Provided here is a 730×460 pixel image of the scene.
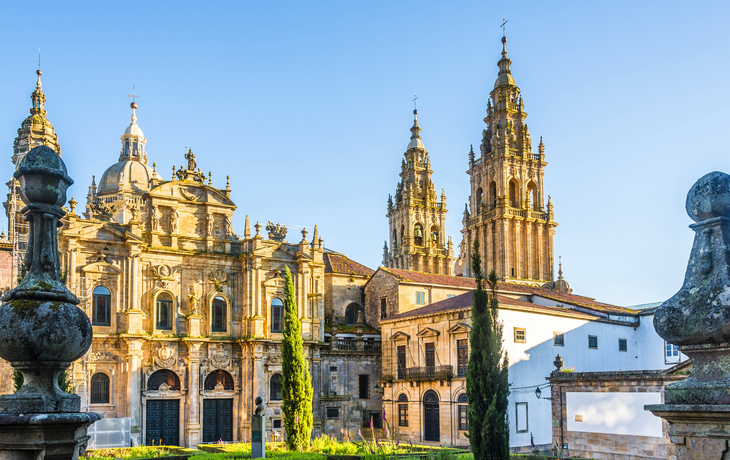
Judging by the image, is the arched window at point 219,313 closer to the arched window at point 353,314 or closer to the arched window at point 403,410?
the arched window at point 353,314

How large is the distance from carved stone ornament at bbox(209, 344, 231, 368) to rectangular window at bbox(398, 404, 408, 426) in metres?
10.3

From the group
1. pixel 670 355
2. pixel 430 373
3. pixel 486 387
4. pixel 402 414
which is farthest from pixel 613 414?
pixel 402 414

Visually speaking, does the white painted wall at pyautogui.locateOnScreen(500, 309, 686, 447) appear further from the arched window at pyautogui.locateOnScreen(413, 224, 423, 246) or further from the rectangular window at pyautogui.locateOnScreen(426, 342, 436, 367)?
the arched window at pyautogui.locateOnScreen(413, 224, 423, 246)

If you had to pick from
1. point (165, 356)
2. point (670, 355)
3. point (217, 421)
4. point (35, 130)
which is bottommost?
point (217, 421)

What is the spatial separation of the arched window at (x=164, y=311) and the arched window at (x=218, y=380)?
3.67m

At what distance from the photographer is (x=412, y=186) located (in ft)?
262

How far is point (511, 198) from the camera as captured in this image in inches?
2854

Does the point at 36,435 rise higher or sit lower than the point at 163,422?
higher

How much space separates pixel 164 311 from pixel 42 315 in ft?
111

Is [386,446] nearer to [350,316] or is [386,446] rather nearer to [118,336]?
[118,336]

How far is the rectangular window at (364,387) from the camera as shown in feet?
144

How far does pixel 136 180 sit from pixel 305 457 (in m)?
43.4

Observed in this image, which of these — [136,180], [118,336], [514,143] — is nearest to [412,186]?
[514,143]

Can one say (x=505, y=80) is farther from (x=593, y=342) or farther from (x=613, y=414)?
(x=613, y=414)
